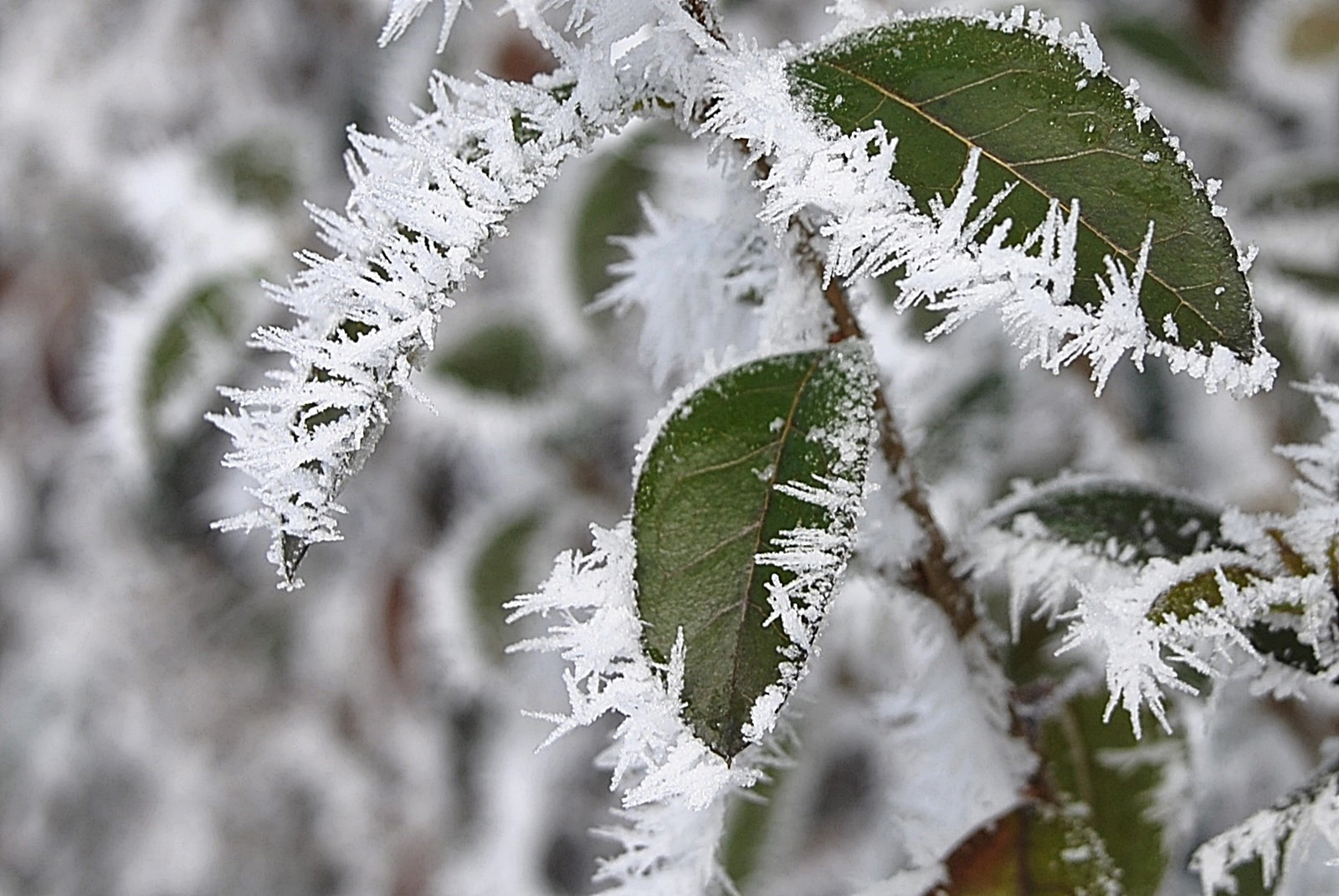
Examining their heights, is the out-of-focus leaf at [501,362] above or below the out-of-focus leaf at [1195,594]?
below

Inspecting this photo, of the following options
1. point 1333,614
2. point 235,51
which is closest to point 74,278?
point 235,51

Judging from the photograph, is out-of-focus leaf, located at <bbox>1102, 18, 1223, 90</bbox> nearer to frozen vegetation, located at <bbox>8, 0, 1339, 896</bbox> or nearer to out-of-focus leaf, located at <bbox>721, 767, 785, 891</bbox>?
frozen vegetation, located at <bbox>8, 0, 1339, 896</bbox>

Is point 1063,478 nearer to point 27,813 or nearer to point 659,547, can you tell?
point 659,547

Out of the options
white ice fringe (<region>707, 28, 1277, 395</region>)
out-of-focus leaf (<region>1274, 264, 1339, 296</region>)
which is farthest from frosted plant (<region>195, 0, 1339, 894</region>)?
out-of-focus leaf (<region>1274, 264, 1339, 296</region>)

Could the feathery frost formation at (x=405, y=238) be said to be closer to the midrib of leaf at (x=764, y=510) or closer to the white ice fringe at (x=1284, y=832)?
the midrib of leaf at (x=764, y=510)

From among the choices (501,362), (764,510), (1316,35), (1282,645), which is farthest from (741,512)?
(1316,35)

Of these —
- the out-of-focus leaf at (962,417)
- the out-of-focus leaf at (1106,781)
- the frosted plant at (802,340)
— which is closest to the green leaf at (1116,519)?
the frosted plant at (802,340)

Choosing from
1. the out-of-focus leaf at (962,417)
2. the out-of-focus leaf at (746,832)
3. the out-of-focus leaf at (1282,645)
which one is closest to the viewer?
the out-of-focus leaf at (1282,645)

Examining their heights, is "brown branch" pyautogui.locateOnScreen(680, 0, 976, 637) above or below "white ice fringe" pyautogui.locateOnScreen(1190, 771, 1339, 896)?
above
